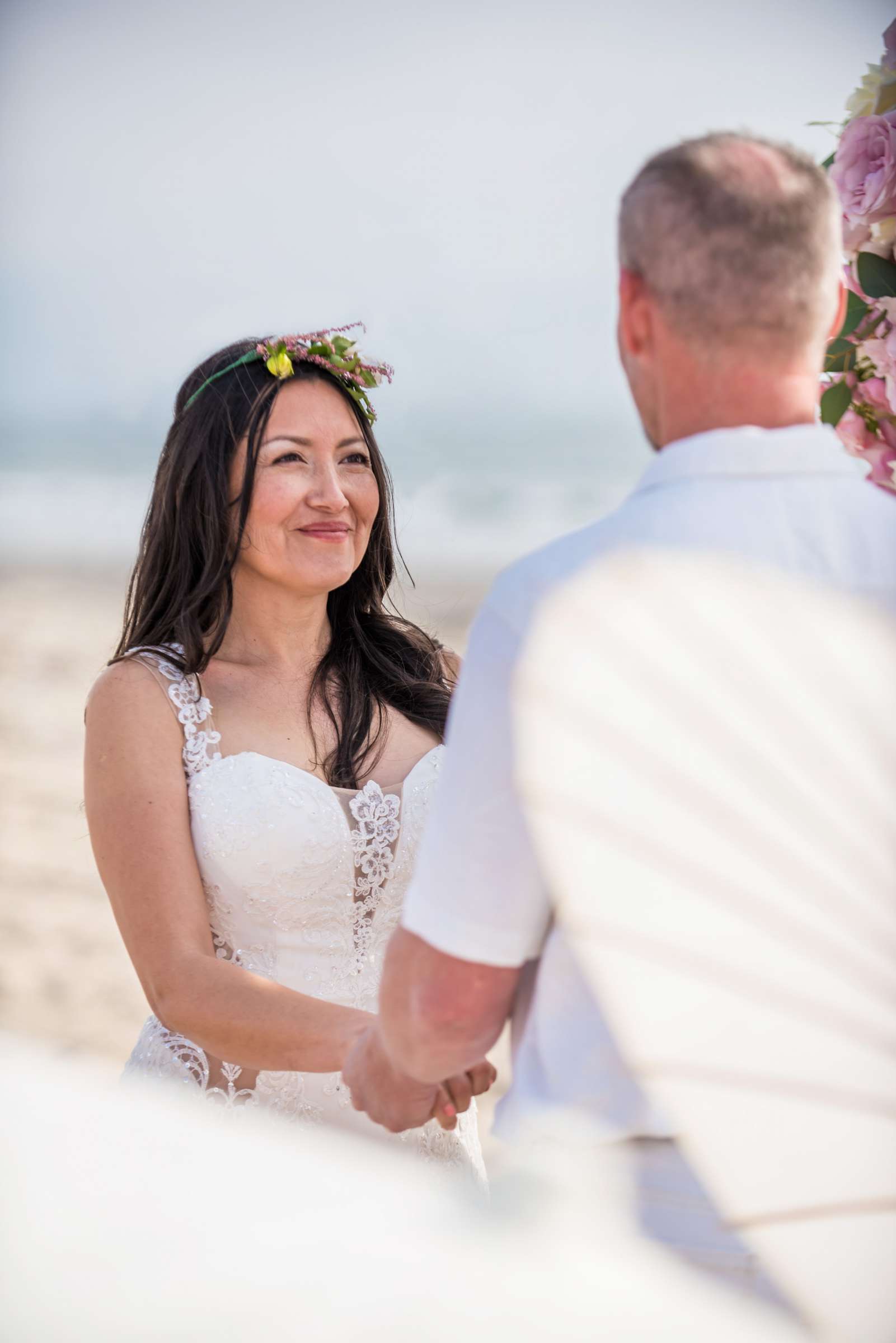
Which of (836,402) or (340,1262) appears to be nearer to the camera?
(340,1262)

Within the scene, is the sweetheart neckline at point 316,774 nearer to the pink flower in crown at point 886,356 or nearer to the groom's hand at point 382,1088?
the groom's hand at point 382,1088

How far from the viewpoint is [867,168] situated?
66.7 inches

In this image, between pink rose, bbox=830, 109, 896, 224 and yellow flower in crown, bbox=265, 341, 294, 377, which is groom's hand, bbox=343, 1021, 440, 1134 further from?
yellow flower in crown, bbox=265, 341, 294, 377

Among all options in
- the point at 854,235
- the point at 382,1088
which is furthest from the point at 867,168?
the point at 382,1088

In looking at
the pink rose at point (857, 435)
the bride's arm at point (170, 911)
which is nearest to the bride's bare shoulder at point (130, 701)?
the bride's arm at point (170, 911)

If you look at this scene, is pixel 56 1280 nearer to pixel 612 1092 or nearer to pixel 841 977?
pixel 612 1092

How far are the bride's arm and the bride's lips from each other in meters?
0.55

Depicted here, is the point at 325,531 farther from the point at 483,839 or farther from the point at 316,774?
the point at 483,839

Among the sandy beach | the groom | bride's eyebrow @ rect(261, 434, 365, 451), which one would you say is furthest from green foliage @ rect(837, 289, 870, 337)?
the sandy beach

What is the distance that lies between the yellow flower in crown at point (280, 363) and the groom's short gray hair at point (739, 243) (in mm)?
1847

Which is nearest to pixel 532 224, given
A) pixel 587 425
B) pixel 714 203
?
pixel 587 425

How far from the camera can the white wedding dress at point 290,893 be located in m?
2.78

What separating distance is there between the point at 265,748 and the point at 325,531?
0.54 meters

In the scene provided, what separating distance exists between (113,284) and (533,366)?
337 inches
